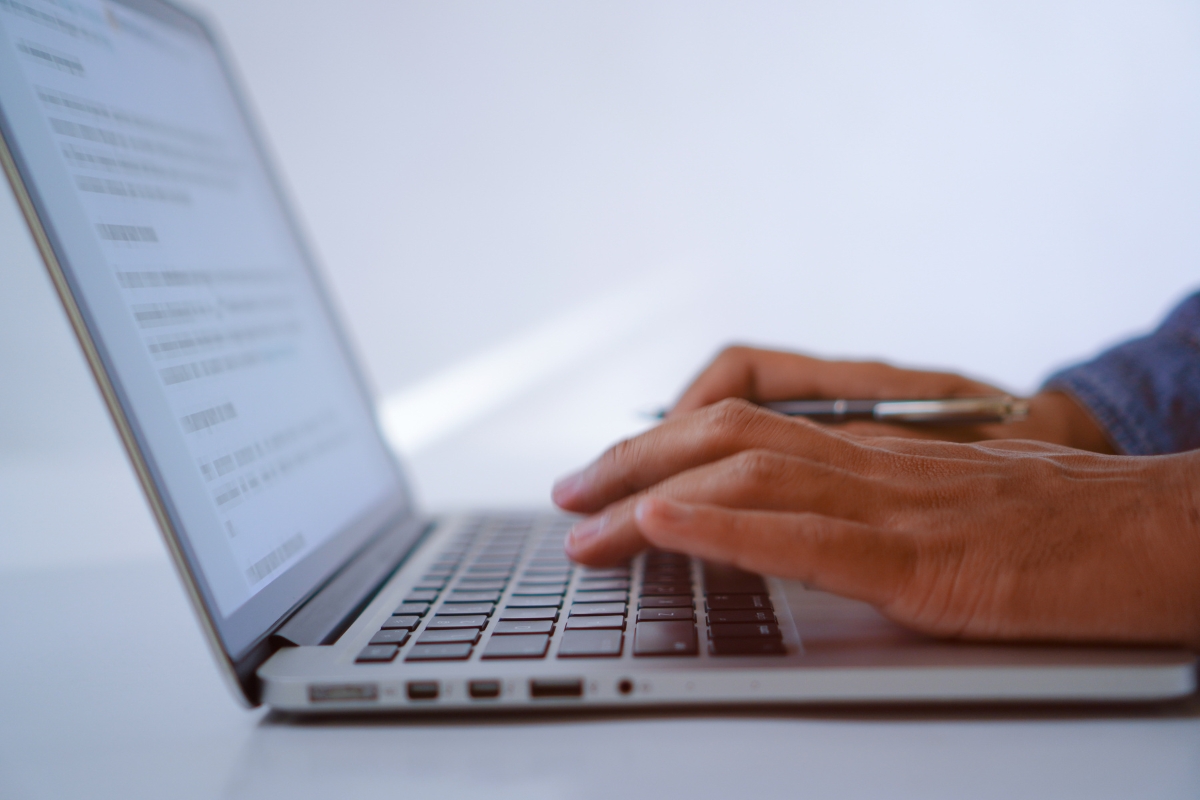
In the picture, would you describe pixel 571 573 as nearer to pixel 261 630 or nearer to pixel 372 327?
pixel 261 630

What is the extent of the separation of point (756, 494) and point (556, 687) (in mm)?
145

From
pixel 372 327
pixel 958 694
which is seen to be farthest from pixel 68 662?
pixel 372 327

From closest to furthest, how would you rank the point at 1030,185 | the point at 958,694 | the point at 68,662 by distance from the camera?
the point at 958,694, the point at 68,662, the point at 1030,185

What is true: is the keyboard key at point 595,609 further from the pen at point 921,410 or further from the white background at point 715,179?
the white background at point 715,179

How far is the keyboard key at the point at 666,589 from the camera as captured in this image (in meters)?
0.47

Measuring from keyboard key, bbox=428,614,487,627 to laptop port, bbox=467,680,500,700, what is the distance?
2.4 inches

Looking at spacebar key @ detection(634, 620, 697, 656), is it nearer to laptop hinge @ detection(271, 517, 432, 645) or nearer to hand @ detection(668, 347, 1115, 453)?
laptop hinge @ detection(271, 517, 432, 645)

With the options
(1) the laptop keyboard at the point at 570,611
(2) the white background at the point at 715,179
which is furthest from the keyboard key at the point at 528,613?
(2) the white background at the point at 715,179

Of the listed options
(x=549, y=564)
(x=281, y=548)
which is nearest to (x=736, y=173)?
(x=549, y=564)

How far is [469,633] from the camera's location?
0.40 m

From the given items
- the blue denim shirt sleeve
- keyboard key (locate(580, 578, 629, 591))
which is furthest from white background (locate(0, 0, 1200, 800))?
keyboard key (locate(580, 578, 629, 591))

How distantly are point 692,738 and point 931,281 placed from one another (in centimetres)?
145

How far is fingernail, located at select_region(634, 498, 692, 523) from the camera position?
0.38 meters

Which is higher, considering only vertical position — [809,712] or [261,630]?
[261,630]
